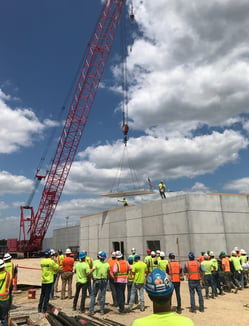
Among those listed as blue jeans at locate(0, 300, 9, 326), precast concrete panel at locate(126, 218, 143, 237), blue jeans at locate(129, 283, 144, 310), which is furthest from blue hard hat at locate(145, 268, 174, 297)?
precast concrete panel at locate(126, 218, 143, 237)

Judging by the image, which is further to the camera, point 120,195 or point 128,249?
point 120,195

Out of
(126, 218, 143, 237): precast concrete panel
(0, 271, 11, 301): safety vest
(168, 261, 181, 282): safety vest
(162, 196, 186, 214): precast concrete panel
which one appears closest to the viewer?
(0, 271, 11, 301): safety vest

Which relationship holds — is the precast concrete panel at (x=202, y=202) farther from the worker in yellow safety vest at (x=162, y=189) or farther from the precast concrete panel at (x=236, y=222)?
the worker in yellow safety vest at (x=162, y=189)

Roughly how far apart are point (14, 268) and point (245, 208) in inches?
599

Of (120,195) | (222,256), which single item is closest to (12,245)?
(120,195)

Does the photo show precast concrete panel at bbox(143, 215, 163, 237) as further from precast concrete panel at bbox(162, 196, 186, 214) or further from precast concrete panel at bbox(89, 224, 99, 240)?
precast concrete panel at bbox(89, 224, 99, 240)

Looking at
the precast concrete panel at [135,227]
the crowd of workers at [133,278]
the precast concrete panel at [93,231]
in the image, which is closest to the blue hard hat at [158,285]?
the crowd of workers at [133,278]

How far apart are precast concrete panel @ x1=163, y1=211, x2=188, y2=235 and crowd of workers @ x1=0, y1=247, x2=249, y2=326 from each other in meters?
3.92

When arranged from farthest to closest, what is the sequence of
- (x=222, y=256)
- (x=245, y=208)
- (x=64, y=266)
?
(x=245, y=208) → (x=222, y=256) → (x=64, y=266)

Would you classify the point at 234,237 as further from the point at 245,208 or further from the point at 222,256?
the point at 222,256

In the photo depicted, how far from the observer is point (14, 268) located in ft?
22.5

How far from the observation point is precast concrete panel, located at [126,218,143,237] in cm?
1978

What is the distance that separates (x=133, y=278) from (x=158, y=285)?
7277mm

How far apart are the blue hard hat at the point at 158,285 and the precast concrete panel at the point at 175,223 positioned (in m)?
14.6
